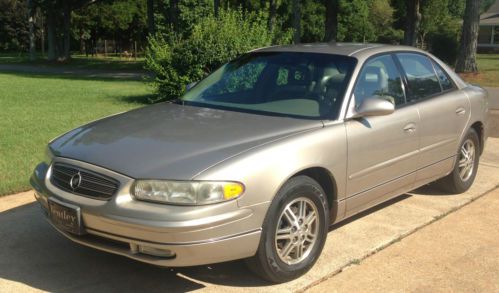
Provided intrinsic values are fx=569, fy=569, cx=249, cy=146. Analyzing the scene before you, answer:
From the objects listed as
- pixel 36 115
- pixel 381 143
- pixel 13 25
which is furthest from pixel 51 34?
pixel 381 143

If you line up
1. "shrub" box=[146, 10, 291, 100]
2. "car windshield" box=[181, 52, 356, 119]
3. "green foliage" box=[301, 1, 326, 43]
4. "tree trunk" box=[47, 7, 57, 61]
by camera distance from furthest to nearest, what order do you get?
"green foliage" box=[301, 1, 326, 43]
"tree trunk" box=[47, 7, 57, 61]
"shrub" box=[146, 10, 291, 100]
"car windshield" box=[181, 52, 356, 119]

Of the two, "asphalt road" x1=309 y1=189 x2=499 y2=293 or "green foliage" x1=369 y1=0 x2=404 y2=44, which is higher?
"green foliage" x1=369 y1=0 x2=404 y2=44

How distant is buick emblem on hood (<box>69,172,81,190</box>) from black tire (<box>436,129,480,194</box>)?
12.6 ft

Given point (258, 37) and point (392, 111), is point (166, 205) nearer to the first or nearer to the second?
point (392, 111)

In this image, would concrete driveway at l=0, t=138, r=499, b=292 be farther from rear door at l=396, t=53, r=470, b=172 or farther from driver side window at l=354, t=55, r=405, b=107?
driver side window at l=354, t=55, r=405, b=107

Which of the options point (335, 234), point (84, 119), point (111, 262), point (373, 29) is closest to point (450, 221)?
point (335, 234)

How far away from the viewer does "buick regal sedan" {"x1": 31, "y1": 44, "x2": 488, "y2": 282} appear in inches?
134

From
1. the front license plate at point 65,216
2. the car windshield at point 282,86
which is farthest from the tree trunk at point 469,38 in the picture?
the front license plate at point 65,216

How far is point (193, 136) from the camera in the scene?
154 inches

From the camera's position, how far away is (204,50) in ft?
39.0

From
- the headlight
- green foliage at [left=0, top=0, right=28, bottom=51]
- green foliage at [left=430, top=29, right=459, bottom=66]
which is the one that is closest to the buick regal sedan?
the headlight

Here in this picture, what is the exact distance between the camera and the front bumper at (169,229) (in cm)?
331

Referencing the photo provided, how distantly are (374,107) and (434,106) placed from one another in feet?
4.13

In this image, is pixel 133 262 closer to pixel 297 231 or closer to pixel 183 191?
pixel 183 191
